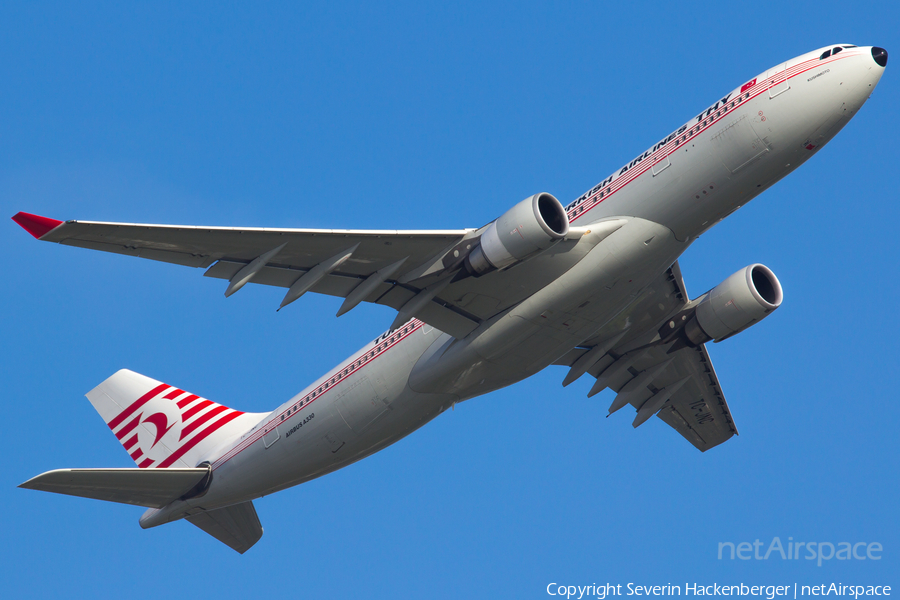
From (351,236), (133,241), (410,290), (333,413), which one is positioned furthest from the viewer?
(333,413)

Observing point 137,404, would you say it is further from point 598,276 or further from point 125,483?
point 598,276

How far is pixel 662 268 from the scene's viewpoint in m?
23.8

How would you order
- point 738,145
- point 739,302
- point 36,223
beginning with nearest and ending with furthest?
point 36,223, point 738,145, point 739,302

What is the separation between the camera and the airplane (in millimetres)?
21906

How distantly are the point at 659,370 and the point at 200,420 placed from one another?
15.7 metres

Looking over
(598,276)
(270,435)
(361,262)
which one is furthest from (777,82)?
(270,435)

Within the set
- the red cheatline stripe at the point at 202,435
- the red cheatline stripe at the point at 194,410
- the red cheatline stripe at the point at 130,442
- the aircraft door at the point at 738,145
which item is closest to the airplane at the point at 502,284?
the aircraft door at the point at 738,145

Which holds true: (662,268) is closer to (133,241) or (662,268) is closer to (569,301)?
(569,301)

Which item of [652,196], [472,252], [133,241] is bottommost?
[133,241]

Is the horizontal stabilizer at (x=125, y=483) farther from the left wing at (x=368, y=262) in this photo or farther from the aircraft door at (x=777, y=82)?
the aircraft door at (x=777, y=82)

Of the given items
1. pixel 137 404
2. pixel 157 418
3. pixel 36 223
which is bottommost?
pixel 36 223

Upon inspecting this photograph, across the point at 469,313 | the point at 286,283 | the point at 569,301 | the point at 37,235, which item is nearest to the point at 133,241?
the point at 37,235

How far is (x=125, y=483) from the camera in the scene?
1092 inches

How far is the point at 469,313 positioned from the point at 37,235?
10.7m
